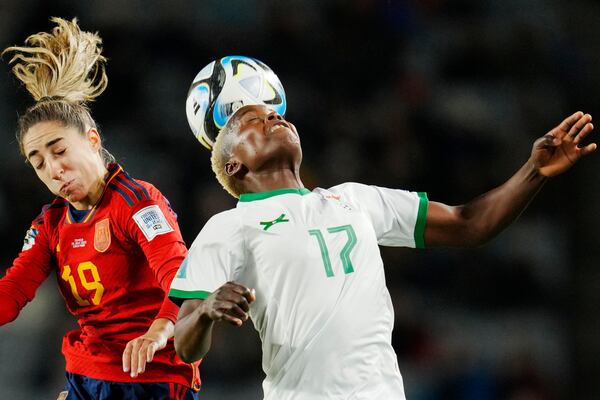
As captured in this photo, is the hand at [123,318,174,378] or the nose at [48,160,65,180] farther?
the nose at [48,160,65,180]

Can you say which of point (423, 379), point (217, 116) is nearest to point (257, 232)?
point (217, 116)

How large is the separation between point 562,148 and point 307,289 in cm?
93

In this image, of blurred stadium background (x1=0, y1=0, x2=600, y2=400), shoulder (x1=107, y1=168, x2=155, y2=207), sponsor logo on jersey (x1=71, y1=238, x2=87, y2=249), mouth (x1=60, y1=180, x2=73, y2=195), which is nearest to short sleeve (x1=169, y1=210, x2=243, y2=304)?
shoulder (x1=107, y1=168, x2=155, y2=207)

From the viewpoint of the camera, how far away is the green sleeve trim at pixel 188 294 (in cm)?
243

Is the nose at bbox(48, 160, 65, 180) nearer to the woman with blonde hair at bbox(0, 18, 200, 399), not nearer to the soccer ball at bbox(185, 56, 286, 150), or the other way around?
the woman with blonde hair at bbox(0, 18, 200, 399)

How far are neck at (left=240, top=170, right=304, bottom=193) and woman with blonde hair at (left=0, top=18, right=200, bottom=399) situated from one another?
39 cm

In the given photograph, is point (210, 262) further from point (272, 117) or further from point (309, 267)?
point (272, 117)

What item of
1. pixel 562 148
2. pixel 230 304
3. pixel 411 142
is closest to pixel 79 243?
pixel 230 304

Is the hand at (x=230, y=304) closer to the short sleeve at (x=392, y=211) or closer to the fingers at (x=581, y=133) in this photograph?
the short sleeve at (x=392, y=211)

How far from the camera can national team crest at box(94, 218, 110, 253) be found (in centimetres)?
309

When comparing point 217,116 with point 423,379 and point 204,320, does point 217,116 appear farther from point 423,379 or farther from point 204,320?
point 423,379

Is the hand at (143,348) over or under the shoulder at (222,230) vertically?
under

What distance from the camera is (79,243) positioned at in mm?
3148

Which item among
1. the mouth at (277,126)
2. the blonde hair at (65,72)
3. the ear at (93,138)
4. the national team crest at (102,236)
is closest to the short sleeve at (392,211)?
the mouth at (277,126)
